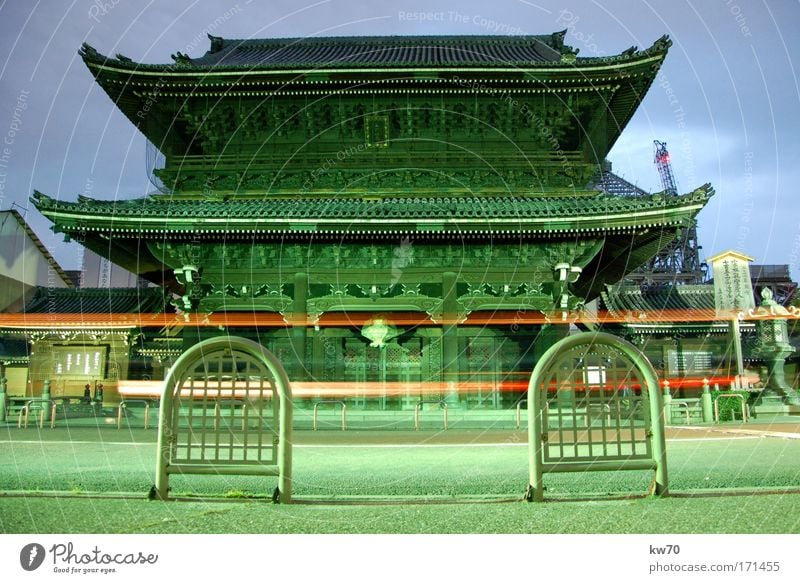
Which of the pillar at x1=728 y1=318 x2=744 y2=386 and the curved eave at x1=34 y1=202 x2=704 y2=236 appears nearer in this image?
the curved eave at x1=34 y1=202 x2=704 y2=236

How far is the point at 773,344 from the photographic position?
17250mm

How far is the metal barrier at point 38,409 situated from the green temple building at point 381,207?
330cm

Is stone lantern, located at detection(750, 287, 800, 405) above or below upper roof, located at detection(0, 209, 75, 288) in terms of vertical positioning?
below

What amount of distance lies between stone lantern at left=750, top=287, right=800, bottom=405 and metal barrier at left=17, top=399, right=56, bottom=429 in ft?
56.6

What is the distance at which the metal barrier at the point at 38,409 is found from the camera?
40.5ft

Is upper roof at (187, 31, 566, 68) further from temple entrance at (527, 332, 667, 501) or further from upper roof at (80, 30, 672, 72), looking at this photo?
temple entrance at (527, 332, 667, 501)

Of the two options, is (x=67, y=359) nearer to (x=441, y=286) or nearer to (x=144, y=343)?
(x=144, y=343)

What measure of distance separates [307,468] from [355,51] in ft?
50.0

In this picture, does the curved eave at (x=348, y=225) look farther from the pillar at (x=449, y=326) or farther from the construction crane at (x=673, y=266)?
the construction crane at (x=673, y=266)

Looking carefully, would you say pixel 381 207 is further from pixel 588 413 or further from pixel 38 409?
pixel 588 413

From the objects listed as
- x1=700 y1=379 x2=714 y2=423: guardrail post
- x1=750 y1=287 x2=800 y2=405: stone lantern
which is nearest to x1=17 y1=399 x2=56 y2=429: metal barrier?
x1=700 y1=379 x2=714 y2=423: guardrail post

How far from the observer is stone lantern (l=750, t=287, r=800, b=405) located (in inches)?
669

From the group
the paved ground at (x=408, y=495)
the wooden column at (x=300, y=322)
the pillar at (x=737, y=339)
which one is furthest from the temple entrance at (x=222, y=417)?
the pillar at (x=737, y=339)
